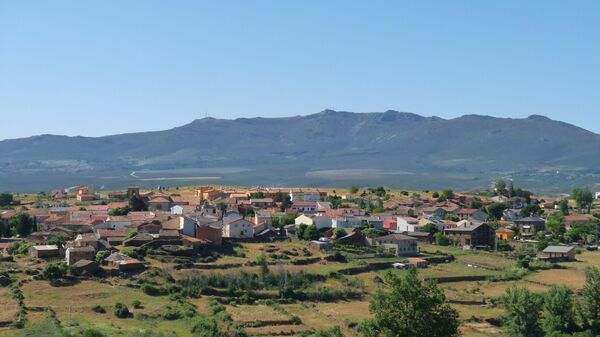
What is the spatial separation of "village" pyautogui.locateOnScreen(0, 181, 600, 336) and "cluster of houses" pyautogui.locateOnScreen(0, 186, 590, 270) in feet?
0.38

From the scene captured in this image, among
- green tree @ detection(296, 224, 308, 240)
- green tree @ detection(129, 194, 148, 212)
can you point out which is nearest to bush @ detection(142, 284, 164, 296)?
green tree @ detection(296, 224, 308, 240)

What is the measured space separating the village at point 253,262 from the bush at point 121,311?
0.06m

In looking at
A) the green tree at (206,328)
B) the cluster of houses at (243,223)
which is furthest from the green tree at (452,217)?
the green tree at (206,328)

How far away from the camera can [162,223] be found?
4797 cm

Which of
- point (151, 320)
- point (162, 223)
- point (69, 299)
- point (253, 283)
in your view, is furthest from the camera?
point (162, 223)

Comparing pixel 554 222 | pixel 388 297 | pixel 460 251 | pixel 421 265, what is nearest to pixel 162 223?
pixel 421 265

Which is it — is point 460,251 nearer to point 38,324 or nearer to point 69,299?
point 69,299

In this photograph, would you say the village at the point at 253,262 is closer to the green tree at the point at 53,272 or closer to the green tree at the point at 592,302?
the green tree at the point at 53,272

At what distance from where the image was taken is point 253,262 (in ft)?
135

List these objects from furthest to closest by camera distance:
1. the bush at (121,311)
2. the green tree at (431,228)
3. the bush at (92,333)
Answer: the green tree at (431,228), the bush at (121,311), the bush at (92,333)

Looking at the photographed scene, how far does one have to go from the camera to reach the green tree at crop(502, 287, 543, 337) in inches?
1251

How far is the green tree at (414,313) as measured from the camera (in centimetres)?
2439

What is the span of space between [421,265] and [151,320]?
18221 millimetres

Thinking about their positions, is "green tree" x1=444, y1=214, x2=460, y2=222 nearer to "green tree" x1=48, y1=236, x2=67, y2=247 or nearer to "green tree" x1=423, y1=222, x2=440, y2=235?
"green tree" x1=423, y1=222, x2=440, y2=235
